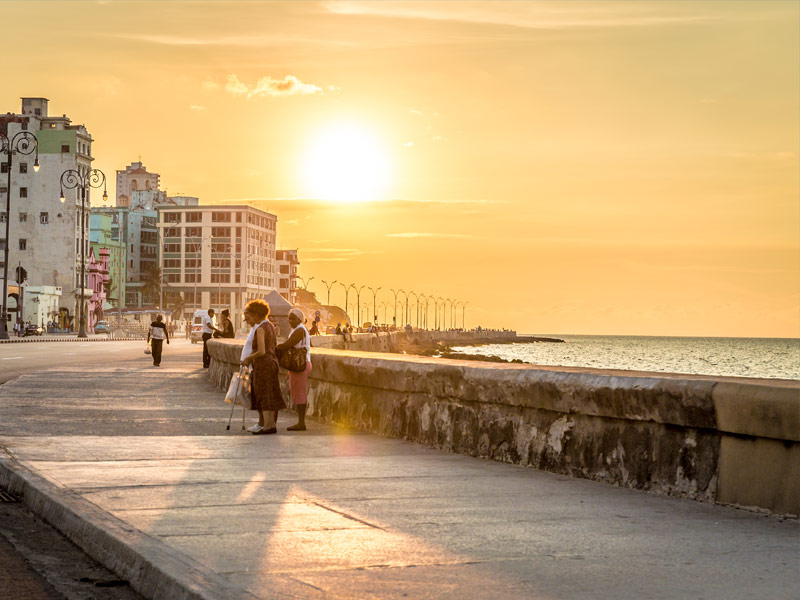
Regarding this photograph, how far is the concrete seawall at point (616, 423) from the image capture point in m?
7.08

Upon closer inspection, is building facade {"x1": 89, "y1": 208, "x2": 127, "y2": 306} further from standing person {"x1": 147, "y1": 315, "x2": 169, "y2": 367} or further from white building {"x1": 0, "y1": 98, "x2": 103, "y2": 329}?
standing person {"x1": 147, "y1": 315, "x2": 169, "y2": 367}

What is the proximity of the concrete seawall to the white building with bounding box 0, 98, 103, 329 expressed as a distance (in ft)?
413

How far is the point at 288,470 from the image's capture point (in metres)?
9.45

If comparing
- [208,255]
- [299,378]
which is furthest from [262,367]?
[208,255]

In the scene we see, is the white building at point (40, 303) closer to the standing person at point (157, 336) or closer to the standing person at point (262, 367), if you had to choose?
the standing person at point (157, 336)

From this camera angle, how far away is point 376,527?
259 inches

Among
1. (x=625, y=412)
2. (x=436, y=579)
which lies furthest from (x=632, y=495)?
(x=436, y=579)

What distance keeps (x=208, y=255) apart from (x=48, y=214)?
58577 mm

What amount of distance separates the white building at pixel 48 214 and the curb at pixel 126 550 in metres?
128

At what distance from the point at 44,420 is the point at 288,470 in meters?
6.15

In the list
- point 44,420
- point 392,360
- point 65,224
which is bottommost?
point 44,420

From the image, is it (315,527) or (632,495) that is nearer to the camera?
(315,527)

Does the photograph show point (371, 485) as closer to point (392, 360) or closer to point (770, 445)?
point (770, 445)

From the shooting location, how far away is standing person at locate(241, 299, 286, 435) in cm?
1339
